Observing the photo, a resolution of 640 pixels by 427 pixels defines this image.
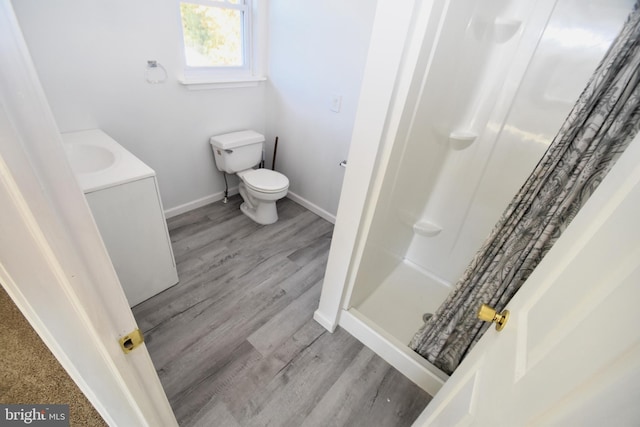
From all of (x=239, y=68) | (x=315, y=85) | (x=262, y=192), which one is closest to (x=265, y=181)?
(x=262, y=192)

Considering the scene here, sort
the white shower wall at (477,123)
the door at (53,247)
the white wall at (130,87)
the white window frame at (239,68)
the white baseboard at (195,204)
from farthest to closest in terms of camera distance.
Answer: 1. the white baseboard at (195,204)
2. the white window frame at (239,68)
3. the white wall at (130,87)
4. the white shower wall at (477,123)
5. the door at (53,247)

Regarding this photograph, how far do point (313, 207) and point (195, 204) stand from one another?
3.63 ft

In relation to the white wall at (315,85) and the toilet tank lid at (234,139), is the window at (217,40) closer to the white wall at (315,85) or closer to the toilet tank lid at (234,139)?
the white wall at (315,85)

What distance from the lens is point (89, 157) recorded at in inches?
64.3

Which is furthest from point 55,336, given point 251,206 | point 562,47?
point 562,47

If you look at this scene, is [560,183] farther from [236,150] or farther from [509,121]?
[236,150]

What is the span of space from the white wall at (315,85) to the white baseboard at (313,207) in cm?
→ 3

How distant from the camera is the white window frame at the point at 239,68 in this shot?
208 cm

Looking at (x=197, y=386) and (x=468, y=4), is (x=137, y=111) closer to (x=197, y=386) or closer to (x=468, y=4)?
(x=197, y=386)

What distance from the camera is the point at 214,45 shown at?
221cm

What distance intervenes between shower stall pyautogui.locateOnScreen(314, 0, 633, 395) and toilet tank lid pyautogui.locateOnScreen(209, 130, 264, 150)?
1.42m

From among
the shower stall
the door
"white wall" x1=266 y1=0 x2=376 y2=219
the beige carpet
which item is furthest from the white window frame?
the door

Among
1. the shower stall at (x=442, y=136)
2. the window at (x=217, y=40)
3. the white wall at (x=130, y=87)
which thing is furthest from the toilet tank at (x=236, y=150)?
the shower stall at (x=442, y=136)

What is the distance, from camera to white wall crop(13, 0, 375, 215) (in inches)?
62.0
